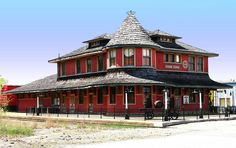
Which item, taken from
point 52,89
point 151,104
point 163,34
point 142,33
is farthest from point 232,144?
point 52,89

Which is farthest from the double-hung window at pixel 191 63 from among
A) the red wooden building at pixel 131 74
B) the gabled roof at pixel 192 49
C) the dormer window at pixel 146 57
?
the dormer window at pixel 146 57

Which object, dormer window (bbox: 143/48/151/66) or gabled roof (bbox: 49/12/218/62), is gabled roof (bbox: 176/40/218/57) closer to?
gabled roof (bbox: 49/12/218/62)

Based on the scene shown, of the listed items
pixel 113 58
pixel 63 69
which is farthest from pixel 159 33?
pixel 63 69

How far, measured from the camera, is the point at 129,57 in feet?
130

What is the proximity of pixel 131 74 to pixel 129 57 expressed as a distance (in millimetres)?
1819

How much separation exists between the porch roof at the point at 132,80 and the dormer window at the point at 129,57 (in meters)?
0.63

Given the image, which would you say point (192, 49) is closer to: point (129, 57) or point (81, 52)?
point (129, 57)

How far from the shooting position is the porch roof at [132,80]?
37438 millimetres

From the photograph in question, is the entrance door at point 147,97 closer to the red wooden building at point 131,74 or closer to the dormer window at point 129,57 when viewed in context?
the red wooden building at point 131,74

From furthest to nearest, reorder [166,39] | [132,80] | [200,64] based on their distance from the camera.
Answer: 1. [200,64]
2. [166,39]
3. [132,80]

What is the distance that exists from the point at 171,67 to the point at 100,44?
27.4 ft

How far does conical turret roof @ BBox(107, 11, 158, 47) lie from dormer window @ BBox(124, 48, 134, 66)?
2.69 ft

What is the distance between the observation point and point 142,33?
135 ft

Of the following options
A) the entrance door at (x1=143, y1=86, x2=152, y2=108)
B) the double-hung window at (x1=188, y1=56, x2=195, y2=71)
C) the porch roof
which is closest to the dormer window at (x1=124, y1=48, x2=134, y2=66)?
the porch roof
